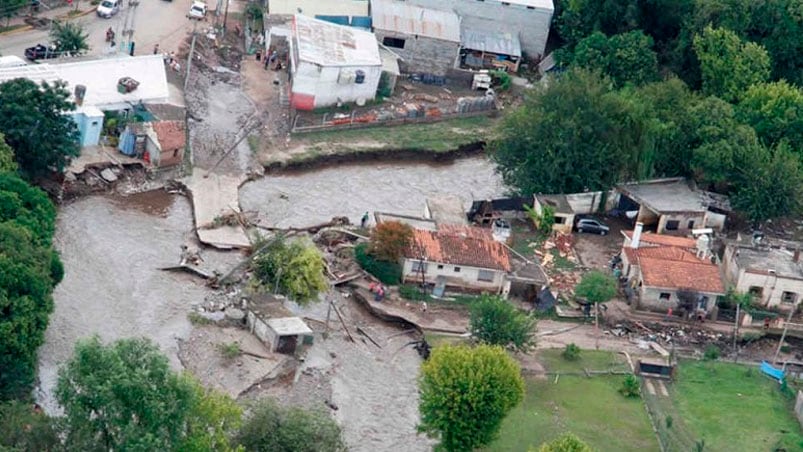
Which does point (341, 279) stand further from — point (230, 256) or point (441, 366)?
point (441, 366)

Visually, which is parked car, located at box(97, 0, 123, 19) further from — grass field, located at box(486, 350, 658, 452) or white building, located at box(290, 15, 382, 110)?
grass field, located at box(486, 350, 658, 452)

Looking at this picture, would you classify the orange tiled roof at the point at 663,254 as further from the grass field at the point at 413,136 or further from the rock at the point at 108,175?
the rock at the point at 108,175

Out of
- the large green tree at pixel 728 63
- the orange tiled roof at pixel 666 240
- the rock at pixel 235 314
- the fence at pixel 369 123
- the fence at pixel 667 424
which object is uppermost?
the large green tree at pixel 728 63

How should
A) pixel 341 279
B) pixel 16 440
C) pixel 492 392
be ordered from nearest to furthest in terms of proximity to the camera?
pixel 16 440 → pixel 492 392 → pixel 341 279

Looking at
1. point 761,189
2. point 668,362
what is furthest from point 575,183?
point 668,362

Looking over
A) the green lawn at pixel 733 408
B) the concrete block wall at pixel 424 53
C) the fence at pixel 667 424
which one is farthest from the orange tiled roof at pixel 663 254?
the concrete block wall at pixel 424 53

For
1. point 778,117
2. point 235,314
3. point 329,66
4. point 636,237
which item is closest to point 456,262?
point 636,237

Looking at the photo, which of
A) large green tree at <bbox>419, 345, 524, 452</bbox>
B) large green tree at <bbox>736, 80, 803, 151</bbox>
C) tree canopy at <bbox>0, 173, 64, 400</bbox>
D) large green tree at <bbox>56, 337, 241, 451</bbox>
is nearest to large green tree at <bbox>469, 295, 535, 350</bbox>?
large green tree at <bbox>419, 345, 524, 452</bbox>
